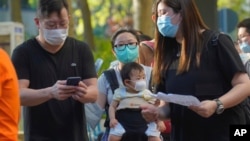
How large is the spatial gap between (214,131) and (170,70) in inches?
20.4

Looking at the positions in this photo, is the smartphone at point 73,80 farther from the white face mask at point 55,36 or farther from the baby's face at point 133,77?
the baby's face at point 133,77

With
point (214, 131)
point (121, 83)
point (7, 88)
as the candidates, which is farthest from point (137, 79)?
point (7, 88)

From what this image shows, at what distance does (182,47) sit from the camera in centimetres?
510

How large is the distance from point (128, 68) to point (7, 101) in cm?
275

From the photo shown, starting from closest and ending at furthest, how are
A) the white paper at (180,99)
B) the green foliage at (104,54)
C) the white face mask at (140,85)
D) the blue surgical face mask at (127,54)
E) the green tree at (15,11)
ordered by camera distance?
the white paper at (180,99) < the white face mask at (140,85) < the blue surgical face mask at (127,54) < the green foliage at (104,54) < the green tree at (15,11)

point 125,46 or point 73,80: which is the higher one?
point 125,46

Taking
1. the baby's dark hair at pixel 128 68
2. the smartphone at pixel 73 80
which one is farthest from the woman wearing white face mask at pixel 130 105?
the smartphone at pixel 73 80

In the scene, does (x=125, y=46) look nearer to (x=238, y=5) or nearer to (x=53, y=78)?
(x=53, y=78)

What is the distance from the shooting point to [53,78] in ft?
18.3

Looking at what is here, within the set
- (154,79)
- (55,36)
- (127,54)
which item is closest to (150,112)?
(154,79)

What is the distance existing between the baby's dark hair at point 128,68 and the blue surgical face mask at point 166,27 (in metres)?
1.80

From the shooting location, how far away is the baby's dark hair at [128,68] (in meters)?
7.04

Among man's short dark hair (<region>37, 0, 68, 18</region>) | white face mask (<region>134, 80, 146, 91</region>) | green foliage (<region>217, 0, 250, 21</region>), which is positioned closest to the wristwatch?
man's short dark hair (<region>37, 0, 68, 18</region>)

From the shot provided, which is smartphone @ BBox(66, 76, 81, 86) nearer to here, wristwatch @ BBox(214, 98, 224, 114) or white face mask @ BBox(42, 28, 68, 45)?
white face mask @ BBox(42, 28, 68, 45)
